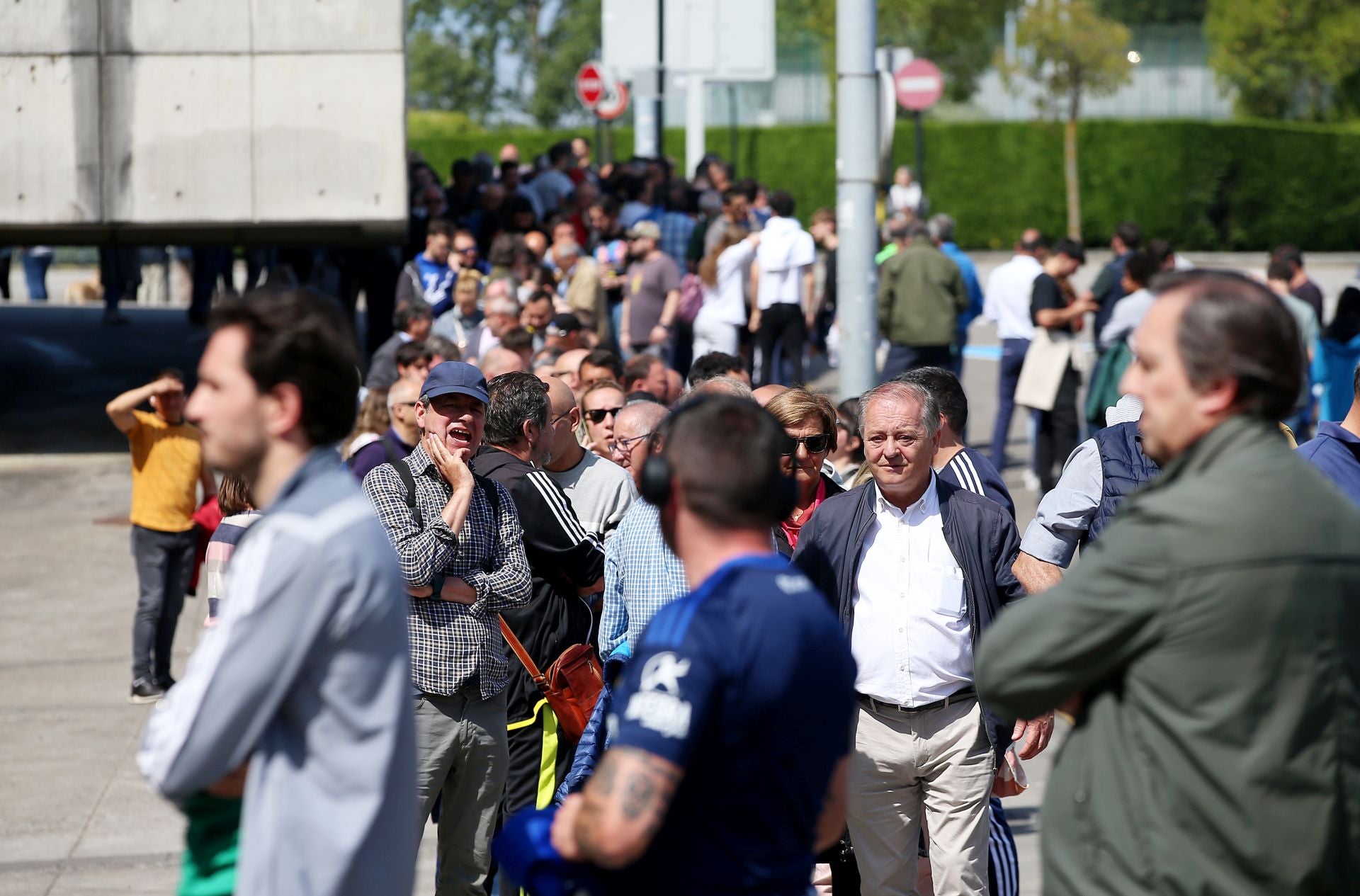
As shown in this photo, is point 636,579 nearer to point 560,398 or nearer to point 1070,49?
point 560,398

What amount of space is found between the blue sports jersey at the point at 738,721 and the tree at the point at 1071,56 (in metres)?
37.9

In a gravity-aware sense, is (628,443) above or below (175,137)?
below

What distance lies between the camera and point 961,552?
494 centimetres

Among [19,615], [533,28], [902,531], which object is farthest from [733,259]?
[533,28]

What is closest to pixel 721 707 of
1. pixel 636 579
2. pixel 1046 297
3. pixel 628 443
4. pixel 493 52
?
pixel 636 579

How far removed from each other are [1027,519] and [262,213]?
6.84 m

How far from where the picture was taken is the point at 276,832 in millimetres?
2637

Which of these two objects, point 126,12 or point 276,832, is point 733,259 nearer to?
point 126,12

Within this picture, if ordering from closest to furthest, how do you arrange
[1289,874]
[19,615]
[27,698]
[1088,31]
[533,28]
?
[1289,874] < [27,698] < [19,615] < [1088,31] < [533,28]

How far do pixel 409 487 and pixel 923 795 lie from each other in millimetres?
1850

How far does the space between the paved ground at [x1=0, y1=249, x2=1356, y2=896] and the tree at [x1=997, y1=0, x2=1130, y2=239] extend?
22.2 meters

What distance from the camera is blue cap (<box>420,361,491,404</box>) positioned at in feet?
17.2

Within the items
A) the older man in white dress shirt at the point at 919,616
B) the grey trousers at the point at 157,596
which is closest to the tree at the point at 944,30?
the grey trousers at the point at 157,596

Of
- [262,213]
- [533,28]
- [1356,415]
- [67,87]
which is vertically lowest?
[1356,415]
